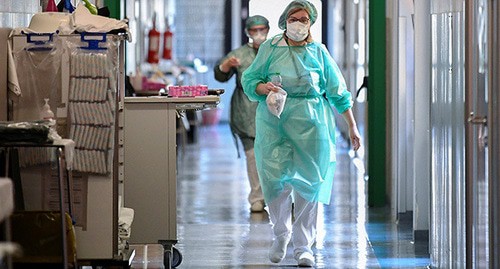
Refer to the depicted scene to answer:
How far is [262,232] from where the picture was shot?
340 inches

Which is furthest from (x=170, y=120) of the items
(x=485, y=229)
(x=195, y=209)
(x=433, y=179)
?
(x=195, y=209)

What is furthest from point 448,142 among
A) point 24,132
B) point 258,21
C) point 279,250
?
point 258,21

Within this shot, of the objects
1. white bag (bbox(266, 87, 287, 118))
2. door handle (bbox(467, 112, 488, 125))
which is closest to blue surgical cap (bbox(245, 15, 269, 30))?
white bag (bbox(266, 87, 287, 118))

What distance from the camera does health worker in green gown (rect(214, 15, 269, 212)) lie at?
952 cm

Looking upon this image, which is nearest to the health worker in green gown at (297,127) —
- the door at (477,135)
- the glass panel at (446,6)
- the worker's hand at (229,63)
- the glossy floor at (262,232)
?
the glossy floor at (262,232)

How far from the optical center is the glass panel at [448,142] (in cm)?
610

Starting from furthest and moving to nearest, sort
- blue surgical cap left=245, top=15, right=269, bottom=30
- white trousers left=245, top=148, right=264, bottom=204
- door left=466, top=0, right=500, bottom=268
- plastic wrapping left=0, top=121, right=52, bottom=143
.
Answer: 1. white trousers left=245, top=148, right=264, bottom=204
2. blue surgical cap left=245, top=15, right=269, bottom=30
3. door left=466, top=0, right=500, bottom=268
4. plastic wrapping left=0, top=121, right=52, bottom=143

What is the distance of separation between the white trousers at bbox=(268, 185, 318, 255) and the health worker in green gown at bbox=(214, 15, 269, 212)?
8.53 ft

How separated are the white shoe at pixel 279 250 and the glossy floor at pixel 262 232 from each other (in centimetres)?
5

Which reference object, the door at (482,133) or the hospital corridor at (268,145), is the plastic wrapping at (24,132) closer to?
the hospital corridor at (268,145)

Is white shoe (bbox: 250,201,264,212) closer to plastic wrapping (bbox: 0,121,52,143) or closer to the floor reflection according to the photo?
the floor reflection

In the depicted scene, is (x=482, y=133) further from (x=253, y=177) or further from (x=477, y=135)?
(x=253, y=177)

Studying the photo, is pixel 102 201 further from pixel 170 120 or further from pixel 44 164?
pixel 170 120

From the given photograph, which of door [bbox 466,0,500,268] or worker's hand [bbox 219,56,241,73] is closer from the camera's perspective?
door [bbox 466,0,500,268]
